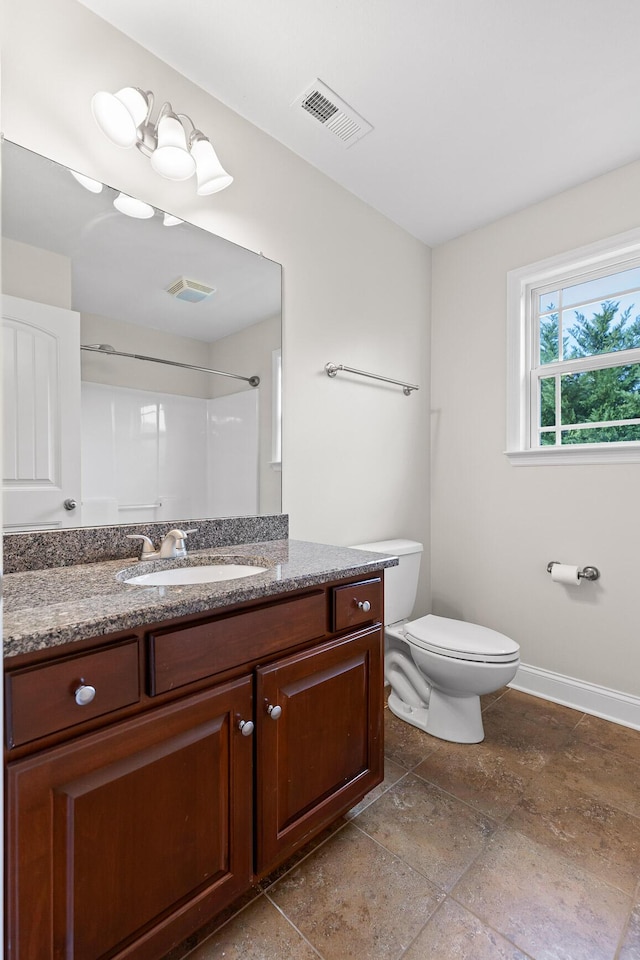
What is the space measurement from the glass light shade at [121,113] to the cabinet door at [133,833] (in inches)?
61.1

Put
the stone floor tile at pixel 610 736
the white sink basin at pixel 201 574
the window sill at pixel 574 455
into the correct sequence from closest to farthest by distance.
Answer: the white sink basin at pixel 201 574, the stone floor tile at pixel 610 736, the window sill at pixel 574 455

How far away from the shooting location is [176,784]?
0.95m

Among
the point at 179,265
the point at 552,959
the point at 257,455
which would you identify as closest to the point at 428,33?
the point at 179,265

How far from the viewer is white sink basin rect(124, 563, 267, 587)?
136cm

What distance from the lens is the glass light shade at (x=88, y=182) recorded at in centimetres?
136

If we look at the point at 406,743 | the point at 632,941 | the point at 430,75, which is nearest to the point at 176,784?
the point at 632,941

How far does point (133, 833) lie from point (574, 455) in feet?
7.29

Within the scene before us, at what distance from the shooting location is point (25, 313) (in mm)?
1276

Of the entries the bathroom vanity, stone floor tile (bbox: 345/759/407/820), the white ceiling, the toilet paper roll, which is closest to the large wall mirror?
the bathroom vanity

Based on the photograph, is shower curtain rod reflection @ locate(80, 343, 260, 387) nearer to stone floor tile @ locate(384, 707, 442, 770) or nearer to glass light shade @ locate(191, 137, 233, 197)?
glass light shade @ locate(191, 137, 233, 197)

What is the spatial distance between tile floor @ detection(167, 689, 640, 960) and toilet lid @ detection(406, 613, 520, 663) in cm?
41

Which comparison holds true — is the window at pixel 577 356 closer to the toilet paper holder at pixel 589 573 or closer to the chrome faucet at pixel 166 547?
the toilet paper holder at pixel 589 573

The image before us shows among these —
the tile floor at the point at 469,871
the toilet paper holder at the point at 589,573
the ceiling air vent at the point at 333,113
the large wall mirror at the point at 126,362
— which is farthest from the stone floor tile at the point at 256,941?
the ceiling air vent at the point at 333,113

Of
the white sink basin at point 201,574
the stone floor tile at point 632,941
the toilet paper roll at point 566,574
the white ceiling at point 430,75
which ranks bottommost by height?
the stone floor tile at point 632,941
